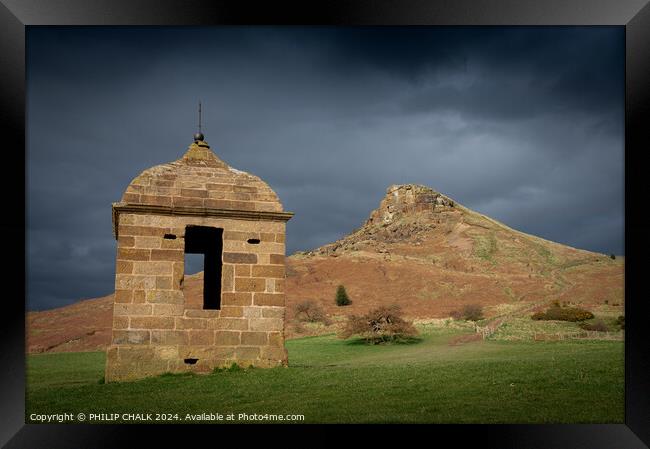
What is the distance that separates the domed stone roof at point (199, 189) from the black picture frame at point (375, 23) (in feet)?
8.78

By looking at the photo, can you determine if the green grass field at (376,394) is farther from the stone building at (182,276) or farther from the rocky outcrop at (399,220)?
the rocky outcrop at (399,220)

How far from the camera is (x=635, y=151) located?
866cm

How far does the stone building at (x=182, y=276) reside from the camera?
10781mm

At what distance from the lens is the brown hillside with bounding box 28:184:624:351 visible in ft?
132

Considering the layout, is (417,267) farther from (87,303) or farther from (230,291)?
(230,291)

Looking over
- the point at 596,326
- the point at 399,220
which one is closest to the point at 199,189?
the point at 596,326

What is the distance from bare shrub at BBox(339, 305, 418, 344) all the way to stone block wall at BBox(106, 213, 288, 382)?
15.8 meters

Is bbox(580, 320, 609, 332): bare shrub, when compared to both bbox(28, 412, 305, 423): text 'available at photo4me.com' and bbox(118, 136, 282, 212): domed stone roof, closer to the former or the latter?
bbox(118, 136, 282, 212): domed stone roof

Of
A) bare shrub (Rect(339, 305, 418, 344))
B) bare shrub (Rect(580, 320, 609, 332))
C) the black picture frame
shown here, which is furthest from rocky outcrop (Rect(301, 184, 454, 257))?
the black picture frame

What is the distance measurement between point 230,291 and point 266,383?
5.88 feet

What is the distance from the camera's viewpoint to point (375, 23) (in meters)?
8.47

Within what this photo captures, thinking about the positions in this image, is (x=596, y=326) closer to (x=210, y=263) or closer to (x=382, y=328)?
(x=382, y=328)

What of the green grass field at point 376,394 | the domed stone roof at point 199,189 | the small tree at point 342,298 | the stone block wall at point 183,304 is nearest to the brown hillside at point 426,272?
the small tree at point 342,298

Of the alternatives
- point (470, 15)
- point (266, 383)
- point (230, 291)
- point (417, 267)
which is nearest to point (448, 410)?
point (266, 383)
